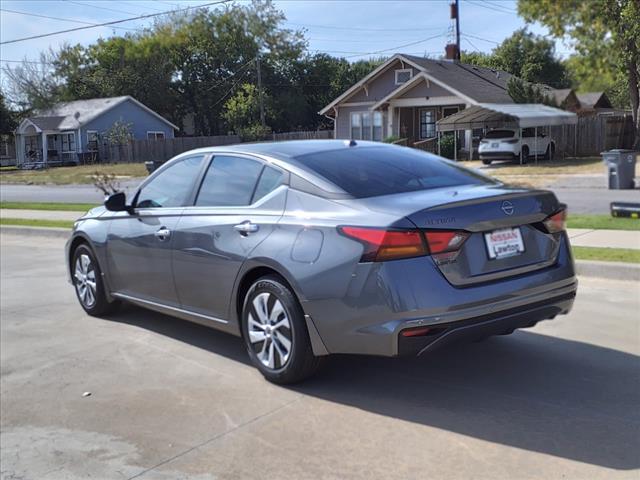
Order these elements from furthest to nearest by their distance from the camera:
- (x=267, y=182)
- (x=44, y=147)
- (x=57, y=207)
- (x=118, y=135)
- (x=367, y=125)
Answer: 1. (x=44, y=147)
2. (x=118, y=135)
3. (x=367, y=125)
4. (x=57, y=207)
5. (x=267, y=182)

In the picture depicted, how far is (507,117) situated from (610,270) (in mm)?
18857

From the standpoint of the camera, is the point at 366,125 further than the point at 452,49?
Yes

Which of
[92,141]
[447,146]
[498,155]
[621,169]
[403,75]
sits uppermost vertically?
[403,75]

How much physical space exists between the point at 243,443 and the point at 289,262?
1185 millimetres

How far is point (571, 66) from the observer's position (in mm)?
7855

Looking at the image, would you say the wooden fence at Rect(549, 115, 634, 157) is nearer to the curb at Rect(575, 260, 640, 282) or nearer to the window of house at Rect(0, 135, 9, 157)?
the curb at Rect(575, 260, 640, 282)

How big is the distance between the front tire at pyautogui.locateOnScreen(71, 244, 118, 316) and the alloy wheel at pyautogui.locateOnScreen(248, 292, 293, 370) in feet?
8.27


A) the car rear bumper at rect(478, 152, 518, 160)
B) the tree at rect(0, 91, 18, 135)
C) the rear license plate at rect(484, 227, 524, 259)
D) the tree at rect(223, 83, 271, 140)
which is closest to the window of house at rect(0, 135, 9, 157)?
the tree at rect(0, 91, 18, 135)

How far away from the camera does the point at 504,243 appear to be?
4312 mm

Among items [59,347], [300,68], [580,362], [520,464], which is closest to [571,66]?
[580,362]

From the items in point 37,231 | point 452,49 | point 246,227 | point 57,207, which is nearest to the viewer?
point 246,227

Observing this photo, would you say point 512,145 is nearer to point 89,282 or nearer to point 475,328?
point 89,282

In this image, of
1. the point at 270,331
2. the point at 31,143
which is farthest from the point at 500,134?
the point at 31,143

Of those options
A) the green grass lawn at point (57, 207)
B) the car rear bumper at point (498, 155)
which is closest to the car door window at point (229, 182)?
the green grass lawn at point (57, 207)
